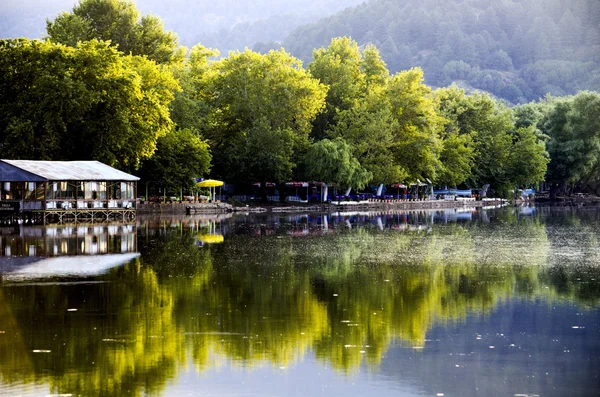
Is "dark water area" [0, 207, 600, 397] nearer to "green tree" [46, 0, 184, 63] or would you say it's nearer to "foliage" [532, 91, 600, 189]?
"green tree" [46, 0, 184, 63]

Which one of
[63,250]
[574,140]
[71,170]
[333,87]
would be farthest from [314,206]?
[574,140]

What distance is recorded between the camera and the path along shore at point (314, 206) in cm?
7019

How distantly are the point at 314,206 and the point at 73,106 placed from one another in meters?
28.6

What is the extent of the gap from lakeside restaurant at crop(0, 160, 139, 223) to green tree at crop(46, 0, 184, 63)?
3010 centimetres

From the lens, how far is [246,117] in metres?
83.0

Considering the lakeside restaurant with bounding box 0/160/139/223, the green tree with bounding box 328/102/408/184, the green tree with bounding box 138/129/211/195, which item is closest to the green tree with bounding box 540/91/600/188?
the green tree with bounding box 328/102/408/184

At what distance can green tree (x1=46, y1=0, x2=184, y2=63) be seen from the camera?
86938mm

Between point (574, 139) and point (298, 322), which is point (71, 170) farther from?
point (574, 139)

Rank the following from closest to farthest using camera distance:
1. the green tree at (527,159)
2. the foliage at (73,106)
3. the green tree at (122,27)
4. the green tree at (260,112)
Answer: the foliage at (73,106) → the green tree at (260,112) → the green tree at (122,27) → the green tree at (527,159)

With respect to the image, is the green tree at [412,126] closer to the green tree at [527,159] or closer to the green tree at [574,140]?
the green tree at [527,159]

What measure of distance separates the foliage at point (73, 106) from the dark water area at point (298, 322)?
91.8ft

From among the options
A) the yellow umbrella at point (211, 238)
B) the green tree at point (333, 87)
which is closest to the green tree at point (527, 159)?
the green tree at point (333, 87)

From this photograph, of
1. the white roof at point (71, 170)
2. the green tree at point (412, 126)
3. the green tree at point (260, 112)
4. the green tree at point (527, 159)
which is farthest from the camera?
the green tree at point (527, 159)

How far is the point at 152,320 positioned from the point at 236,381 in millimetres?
5032
